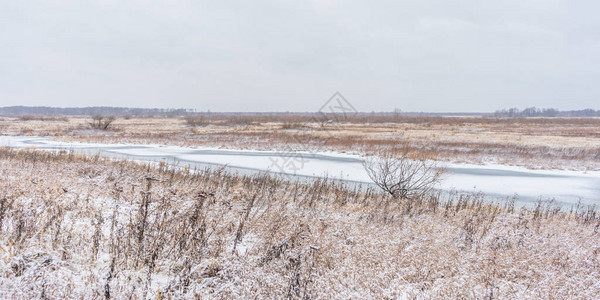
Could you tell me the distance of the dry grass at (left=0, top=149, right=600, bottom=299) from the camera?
144 inches

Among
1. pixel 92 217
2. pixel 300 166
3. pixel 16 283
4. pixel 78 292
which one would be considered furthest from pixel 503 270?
pixel 300 166

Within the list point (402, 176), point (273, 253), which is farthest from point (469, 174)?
point (273, 253)

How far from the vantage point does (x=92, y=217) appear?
5.79 metres

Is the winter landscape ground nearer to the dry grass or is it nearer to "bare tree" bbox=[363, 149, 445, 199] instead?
the dry grass

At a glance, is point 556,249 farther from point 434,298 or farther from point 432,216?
point 434,298

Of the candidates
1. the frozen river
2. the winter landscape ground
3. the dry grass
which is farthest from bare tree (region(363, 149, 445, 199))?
the dry grass

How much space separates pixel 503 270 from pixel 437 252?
3.21ft

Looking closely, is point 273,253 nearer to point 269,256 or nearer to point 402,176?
point 269,256

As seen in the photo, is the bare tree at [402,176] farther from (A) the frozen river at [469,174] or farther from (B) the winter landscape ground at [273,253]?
(B) the winter landscape ground at [273,253]

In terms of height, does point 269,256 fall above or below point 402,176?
below

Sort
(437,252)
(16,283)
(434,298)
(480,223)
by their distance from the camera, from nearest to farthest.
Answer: (16,283) → (434,298) → (437,252) → (480,223)

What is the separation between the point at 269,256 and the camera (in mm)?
4758

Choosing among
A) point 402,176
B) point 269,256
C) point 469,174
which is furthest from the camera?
point 469,174

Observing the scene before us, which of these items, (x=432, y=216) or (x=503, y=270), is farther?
(x=432, y=216)
